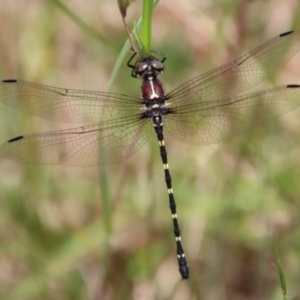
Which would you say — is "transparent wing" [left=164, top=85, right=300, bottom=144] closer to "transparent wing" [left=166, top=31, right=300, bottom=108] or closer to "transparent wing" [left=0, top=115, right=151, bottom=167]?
"transparent wing" [left=166, top=31, right=300, bottom=108]

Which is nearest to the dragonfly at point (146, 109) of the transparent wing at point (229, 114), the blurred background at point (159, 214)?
the transparent wing at point (229, 114)

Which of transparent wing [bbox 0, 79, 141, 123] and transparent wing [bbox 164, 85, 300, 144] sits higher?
transparent wing [bbox 0, 79, 141, 123]

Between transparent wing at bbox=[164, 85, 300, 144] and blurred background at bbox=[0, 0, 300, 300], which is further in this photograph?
blurred background at bbox=[0, 0, 300, 300]

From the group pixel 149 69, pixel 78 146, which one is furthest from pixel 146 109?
pixel 78 146

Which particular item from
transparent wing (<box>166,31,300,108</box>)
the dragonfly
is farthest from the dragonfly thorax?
transparent wing (<box>166,31,300,108</box>)

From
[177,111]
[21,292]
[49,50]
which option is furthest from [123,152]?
[49,50]

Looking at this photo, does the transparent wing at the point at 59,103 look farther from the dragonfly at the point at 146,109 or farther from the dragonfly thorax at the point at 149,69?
the dragonfly thorax at the point at 149,69

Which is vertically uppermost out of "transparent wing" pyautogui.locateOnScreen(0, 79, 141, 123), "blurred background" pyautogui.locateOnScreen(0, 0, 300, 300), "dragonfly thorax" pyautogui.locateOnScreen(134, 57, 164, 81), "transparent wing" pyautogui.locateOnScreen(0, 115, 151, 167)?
"dragonfly thorax" pyautogui.locateOnScreen(134, 57, 164, 81)

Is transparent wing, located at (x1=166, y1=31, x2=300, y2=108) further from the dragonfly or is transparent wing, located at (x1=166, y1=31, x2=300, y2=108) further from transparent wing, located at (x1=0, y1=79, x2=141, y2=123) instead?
transparent wing, located at (x1=0, y1=79, x2=141, y2=123)

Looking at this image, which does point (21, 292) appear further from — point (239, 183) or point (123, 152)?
point (239, 183)

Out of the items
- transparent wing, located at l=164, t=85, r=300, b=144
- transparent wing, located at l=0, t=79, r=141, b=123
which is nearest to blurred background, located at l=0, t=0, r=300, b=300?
transparent wing, located at l=164, t=85, r=300, b=144
